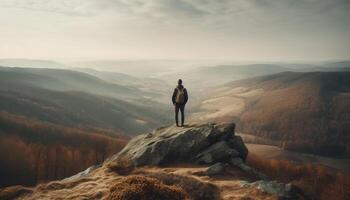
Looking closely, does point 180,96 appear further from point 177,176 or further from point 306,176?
point 306,176

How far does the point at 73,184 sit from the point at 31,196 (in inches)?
160

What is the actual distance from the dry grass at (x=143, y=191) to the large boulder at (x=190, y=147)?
52.9 ft

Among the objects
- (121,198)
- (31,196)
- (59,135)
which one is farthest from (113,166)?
(59,135)

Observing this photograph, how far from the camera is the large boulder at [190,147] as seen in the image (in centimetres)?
4091

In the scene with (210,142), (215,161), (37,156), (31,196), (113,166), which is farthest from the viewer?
(37,156)

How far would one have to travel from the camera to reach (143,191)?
2236 cm

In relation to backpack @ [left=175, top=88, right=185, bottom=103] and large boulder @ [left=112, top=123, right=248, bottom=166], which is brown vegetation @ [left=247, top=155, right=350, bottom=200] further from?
backpack @ [left=175, top=88, right=185, bottom=103]

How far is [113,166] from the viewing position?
34281mm

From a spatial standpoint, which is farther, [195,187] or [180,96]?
[180,96]

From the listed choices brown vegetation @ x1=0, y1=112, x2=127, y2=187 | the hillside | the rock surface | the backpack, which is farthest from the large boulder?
brown vegetation @ x1=0, y1=112, x2=127, y2=187

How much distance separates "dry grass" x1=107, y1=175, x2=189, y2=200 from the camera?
22031mm

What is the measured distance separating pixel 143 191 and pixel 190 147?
2028 cm

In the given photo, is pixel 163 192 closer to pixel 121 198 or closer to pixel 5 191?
pixel 121 198

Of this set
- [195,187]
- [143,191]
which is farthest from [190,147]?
[143,191]
